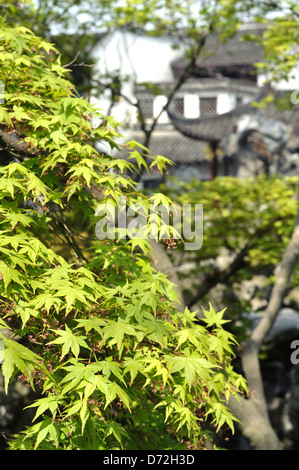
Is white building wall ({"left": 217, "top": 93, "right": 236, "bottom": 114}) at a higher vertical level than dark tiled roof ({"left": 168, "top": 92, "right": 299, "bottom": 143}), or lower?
lower

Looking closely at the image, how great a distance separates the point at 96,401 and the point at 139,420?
1600 mm

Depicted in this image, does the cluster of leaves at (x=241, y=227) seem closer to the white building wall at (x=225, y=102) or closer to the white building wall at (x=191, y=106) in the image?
the white building wall at (x=225, y=102)

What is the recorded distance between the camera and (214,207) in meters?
10.5

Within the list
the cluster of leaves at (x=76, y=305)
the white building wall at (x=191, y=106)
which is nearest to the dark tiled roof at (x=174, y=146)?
the white building wall at (x=191, y=106)

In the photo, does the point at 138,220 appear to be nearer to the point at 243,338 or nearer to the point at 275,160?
the point at 243,338

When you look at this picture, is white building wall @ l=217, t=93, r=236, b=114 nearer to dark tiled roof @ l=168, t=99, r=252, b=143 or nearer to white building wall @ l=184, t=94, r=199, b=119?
white building wall @ l=184, t=94, r=199, b=119

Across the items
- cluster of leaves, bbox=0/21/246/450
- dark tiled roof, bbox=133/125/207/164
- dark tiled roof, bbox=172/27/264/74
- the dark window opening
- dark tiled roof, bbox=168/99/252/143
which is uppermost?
cluster of leaves, bbox=0/21/246/450

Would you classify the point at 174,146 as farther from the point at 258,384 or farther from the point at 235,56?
the point at 258,384

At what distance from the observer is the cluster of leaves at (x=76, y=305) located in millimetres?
3322

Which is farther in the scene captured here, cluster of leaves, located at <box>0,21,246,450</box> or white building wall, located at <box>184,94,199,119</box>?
white building wall, located at <box>184,94,199,119</box>

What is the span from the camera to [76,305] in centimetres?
346

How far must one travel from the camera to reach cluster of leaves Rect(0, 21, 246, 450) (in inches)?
131

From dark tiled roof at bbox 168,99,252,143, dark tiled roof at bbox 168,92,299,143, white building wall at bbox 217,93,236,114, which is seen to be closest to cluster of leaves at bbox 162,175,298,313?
dark tiled roof at bbox 168,92,299,143
